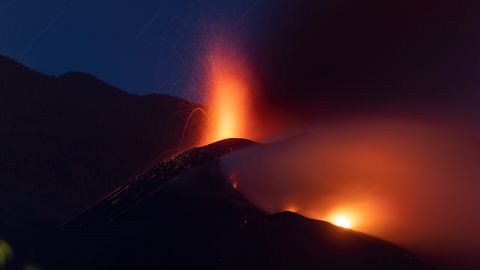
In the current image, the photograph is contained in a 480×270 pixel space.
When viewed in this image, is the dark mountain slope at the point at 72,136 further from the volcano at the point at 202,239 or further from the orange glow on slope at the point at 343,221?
the orange glow on slope at the point at 343,221

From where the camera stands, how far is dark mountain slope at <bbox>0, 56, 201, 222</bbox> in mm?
33438

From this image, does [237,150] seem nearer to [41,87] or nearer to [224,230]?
[224,230]

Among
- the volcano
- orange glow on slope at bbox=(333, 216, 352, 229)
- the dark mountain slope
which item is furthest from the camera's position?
the dark mountain slope

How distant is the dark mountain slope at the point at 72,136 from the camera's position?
1316 inches

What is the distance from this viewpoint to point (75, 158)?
122 ft

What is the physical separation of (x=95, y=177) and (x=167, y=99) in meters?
29.1

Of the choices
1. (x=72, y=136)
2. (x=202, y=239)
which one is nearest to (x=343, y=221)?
(x=202, y=239)

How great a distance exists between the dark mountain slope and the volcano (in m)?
5.45

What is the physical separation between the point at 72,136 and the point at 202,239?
27595 millimetres

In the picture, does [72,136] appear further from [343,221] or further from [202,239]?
[343,221]

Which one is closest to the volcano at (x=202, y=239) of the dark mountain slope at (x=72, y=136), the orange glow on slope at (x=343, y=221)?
the orange glow on slope at (x=343, y=221)

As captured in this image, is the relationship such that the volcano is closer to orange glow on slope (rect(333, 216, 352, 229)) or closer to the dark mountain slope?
orange glow on slope (rect(333, 216, 352, 229))

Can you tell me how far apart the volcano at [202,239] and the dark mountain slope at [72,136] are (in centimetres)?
545

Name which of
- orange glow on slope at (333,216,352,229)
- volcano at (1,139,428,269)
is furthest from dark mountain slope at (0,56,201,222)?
orange glow on slope at (333,216,352,229)
